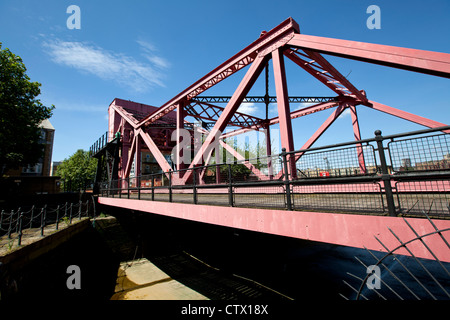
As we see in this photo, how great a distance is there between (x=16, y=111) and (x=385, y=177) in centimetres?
2367

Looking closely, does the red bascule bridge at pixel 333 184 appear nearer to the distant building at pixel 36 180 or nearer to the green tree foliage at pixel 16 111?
the green tree foliage at pixel 16 111

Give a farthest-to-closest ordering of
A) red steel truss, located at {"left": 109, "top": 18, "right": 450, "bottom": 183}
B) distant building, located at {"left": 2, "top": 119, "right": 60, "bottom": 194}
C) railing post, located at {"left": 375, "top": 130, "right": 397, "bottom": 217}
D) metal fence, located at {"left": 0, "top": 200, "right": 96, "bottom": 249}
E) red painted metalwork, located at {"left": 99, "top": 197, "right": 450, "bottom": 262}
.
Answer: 1. distant building, located at {"left": 2, "top": 119, "right": 60, "bottom": 194}
2. metal fence, located at {"left": 0, "top": 200, "right": 96, "bottom": 249}
3. red steel truss, located at {"left": 109, "top": 18, "right": 450, "bottom": 183}
4. railing post, located at {"left": 375, "top": 130, "right": 397, "bottom": 217}
5. red painted metalwork, located at {"left": 99, "top": 197, "right": 450, "bottom": 262}

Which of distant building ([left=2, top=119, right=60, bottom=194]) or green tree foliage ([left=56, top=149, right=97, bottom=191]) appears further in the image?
green tree foliage ([left=56, top=149, right=97, bottom=191])

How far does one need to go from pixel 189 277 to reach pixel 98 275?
5.36 m

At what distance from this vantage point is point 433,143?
9.21 ft

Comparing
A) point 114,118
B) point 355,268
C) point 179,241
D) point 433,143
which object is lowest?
point 355,268

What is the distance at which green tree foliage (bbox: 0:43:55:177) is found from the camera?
1544 centimetres

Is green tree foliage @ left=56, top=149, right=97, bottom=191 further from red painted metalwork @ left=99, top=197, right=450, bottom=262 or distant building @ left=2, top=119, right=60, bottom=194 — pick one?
red painted metalwork @ left=99, top=197, right=450, bottom=262

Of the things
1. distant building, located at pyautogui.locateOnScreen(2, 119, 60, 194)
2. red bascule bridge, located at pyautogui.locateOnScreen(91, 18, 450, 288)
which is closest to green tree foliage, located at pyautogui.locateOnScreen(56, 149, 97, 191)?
distant building, located at pyautogui.locateOnScreen(2, 119, 60, 194)

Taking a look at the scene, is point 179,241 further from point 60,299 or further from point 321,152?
point 321,152

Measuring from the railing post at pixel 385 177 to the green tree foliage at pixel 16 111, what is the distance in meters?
22.0

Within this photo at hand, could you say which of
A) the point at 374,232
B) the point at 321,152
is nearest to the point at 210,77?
the point at 321,152

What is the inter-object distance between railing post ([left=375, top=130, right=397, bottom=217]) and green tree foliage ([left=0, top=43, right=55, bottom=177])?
867 inches

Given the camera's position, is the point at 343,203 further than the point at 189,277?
No
